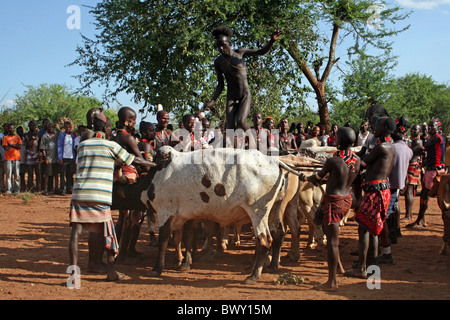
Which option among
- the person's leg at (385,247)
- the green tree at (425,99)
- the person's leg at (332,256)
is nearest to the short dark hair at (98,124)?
the person's leg at (332,256)

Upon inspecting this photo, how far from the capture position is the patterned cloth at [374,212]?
21.4 ft

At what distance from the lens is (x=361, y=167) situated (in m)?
6.76

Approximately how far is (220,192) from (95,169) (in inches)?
65.2

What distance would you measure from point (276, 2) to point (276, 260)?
1144cm

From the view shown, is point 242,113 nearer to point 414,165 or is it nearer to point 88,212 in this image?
point 88,212

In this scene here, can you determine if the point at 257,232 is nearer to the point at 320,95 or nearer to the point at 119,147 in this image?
the point at 119,147

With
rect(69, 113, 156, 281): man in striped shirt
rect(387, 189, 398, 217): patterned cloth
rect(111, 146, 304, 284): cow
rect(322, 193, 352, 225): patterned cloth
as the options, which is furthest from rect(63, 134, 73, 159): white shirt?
rect(322, 193, 352, 225): patterned cloth

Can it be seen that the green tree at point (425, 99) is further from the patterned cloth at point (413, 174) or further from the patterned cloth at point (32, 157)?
the patterned cloth at point (32, 157)

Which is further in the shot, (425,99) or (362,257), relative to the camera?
(425,99)

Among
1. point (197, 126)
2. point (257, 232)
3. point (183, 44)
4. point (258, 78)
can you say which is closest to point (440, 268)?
point (257, 232)

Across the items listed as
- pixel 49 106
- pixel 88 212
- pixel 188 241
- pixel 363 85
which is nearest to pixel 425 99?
pixel 363 85

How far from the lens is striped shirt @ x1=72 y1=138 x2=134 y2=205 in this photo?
5.98 meters

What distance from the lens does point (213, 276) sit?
6.64 metres

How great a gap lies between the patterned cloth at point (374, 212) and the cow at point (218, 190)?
1.15 m
